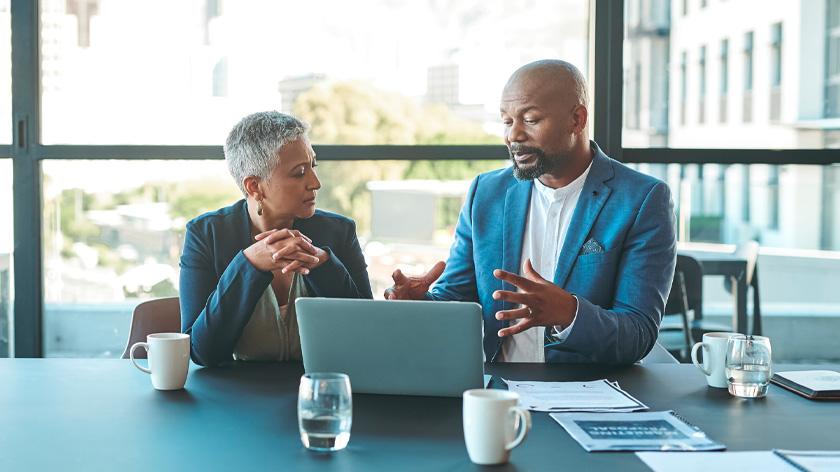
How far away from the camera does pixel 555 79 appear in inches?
93.2

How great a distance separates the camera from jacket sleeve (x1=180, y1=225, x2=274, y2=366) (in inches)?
73.0

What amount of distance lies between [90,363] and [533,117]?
140cm

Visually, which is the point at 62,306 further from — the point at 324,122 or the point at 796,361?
the point at 796,361

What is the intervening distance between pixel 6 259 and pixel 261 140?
1.77 m

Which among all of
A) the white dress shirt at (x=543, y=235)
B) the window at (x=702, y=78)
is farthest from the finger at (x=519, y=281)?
the window at (x=702, y=78)

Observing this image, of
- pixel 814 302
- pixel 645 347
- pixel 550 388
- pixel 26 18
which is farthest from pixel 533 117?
pixel 26 18

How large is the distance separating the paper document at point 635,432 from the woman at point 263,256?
34.4 inches

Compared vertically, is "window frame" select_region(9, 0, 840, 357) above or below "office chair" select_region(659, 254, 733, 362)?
above

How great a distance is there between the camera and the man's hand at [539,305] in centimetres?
179

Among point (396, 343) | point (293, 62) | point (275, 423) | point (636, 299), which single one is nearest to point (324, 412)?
point (275, 423)

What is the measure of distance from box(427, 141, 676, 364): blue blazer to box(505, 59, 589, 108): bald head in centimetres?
18

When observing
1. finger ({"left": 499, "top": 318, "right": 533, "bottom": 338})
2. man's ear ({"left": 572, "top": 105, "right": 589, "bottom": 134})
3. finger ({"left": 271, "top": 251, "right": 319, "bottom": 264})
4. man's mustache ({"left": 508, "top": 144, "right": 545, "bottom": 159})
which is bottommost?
finger ({"left": 499, "top": 318, "right": 533, "bottom": 338})

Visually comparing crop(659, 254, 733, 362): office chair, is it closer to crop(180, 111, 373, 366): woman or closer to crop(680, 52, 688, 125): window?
crop(680, 52, 688, 125): window

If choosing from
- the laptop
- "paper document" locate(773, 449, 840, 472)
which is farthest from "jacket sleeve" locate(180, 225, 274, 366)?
Result: "paper document" locate(773, 449, 840, 472)
